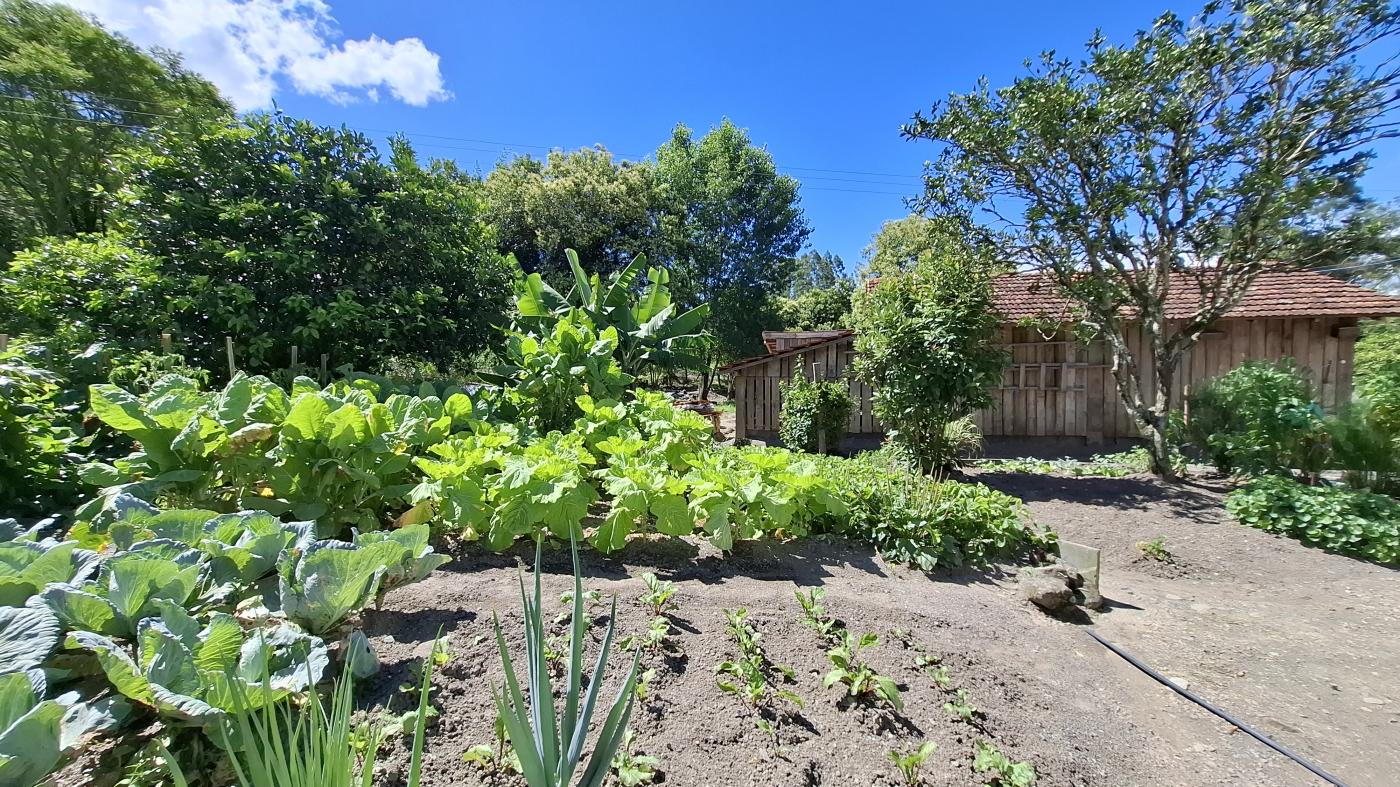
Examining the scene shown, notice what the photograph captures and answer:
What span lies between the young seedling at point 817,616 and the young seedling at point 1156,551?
4.12 metres

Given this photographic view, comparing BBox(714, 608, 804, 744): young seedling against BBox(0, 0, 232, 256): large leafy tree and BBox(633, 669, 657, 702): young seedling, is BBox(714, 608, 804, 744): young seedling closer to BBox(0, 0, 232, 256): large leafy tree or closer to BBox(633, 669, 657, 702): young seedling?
BBox(633, 669, 657, 702): young seedling

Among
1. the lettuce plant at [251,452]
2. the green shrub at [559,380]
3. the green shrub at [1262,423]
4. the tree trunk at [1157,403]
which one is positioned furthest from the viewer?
the tree trunk at [1157,403]

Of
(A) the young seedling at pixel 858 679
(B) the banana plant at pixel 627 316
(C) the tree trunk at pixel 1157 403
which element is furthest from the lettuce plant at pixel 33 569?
(C) the tree trunk at pixel 1157 403

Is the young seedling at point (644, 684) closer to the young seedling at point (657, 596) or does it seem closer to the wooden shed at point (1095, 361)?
the young seedling at point (657, 596)

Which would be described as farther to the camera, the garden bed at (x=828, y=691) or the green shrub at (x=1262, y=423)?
the green shrub at (x=1262, y=423)

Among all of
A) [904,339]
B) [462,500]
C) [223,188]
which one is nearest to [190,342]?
[223,188]

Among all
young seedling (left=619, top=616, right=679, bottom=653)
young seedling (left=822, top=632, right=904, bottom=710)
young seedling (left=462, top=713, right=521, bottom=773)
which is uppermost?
young seedling (left=619, top=616, right=679, bottom=653)

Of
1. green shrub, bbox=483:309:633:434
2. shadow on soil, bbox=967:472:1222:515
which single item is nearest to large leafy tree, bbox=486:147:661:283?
green shrub, bbox=483:309:633:434

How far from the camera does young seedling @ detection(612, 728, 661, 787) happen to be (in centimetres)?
154

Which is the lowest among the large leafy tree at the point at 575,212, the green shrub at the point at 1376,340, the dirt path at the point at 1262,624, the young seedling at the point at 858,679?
the dirt path at the point at 1262,624

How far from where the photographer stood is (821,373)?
11391mm

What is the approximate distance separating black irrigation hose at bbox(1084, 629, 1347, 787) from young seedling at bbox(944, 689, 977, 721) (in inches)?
57.5

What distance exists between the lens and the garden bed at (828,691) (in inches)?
70.2

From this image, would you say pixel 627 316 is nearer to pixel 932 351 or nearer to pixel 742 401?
pixel 932 351
